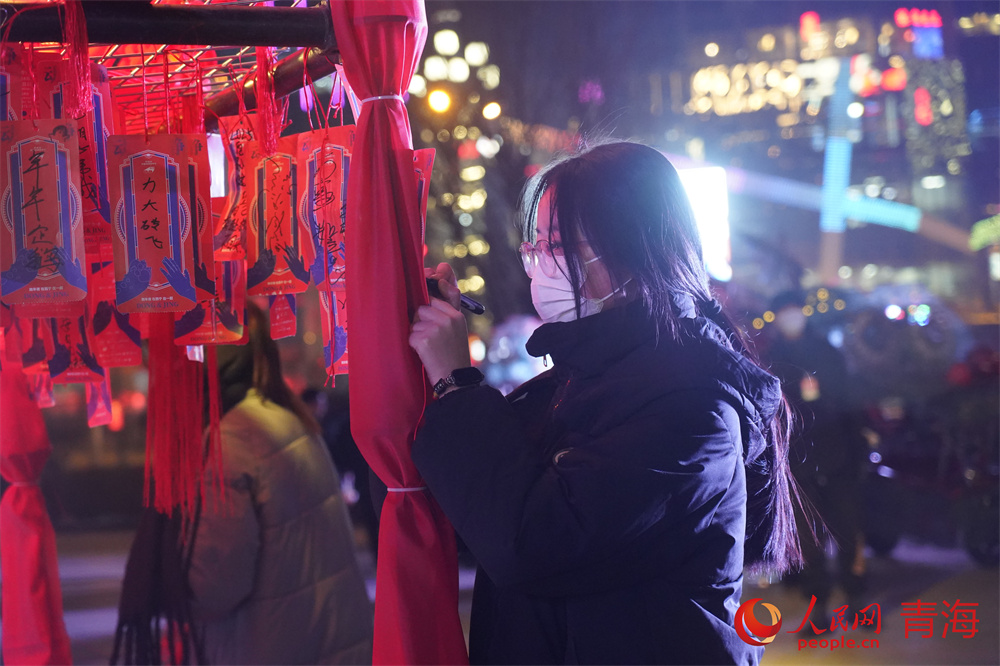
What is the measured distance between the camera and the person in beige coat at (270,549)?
190 cm

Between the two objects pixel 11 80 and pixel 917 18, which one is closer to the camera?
pixel 11 80

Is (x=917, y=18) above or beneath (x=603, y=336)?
above

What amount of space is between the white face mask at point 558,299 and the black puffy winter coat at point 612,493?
78 mm

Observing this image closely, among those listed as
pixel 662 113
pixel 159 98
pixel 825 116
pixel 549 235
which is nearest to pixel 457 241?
pixel 662 113

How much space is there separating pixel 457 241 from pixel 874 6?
20.9 feet

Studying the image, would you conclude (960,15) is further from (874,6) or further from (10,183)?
(10,183)

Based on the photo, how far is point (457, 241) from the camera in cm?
820

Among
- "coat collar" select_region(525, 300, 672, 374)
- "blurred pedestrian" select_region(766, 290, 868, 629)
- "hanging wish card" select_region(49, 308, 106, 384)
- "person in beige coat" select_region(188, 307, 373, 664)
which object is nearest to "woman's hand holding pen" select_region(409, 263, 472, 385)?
"coat collar" select_region(525, 300, 672, 374)

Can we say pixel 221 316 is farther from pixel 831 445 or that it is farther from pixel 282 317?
pixel 831 445

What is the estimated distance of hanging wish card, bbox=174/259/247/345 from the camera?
1464 mm

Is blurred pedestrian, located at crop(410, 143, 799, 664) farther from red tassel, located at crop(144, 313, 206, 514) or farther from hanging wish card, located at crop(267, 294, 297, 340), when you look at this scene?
red tassel, located at crop(144, 313, 206, 514)

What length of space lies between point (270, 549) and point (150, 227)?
105 centimetres

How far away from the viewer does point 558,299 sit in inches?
51.1

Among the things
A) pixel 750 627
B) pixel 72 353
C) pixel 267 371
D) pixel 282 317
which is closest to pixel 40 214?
pixel 282 317
